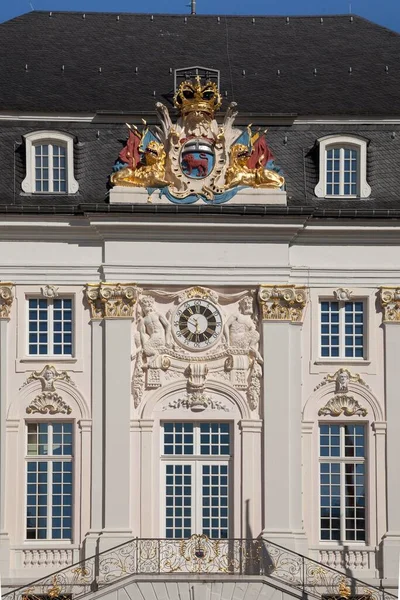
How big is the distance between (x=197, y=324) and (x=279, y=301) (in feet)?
6.65

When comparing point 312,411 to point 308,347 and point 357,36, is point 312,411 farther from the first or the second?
point 357,36

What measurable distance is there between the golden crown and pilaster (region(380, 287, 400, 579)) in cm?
602

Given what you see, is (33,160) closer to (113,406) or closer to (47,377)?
(47,377)

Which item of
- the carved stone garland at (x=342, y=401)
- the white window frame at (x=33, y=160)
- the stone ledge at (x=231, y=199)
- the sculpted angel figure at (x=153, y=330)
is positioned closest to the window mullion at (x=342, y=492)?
the carved stone garland at (x=342, y=401)

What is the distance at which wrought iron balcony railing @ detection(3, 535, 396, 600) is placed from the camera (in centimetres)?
4350

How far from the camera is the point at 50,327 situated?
1818 inches

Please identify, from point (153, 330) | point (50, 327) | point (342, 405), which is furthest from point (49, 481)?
point (342, 405)

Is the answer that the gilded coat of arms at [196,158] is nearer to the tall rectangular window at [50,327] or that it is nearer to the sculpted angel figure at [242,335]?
A: the sculpted angel figure at [242,335]

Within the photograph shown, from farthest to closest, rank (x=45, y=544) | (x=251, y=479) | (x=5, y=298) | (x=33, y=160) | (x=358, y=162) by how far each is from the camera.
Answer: (x=358, y=162) < (x=33, y=160) < (x=5, y=298) < (x=251, y=479) < (x=45, y=544)

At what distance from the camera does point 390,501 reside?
150ft

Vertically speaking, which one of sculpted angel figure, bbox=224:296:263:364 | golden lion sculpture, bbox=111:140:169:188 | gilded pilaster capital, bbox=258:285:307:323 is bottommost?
sculpted angel figure, bbox=224:296:263:364

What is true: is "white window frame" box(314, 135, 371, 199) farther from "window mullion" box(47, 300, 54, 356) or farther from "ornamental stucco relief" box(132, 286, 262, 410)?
"window mullion" box(47, 300, 54, 356)

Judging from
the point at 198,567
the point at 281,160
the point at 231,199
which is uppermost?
Answer: the point at 281,160

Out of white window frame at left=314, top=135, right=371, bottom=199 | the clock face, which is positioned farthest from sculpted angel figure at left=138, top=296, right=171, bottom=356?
white window frame at left=314, top=135, right=371, bottom=199
